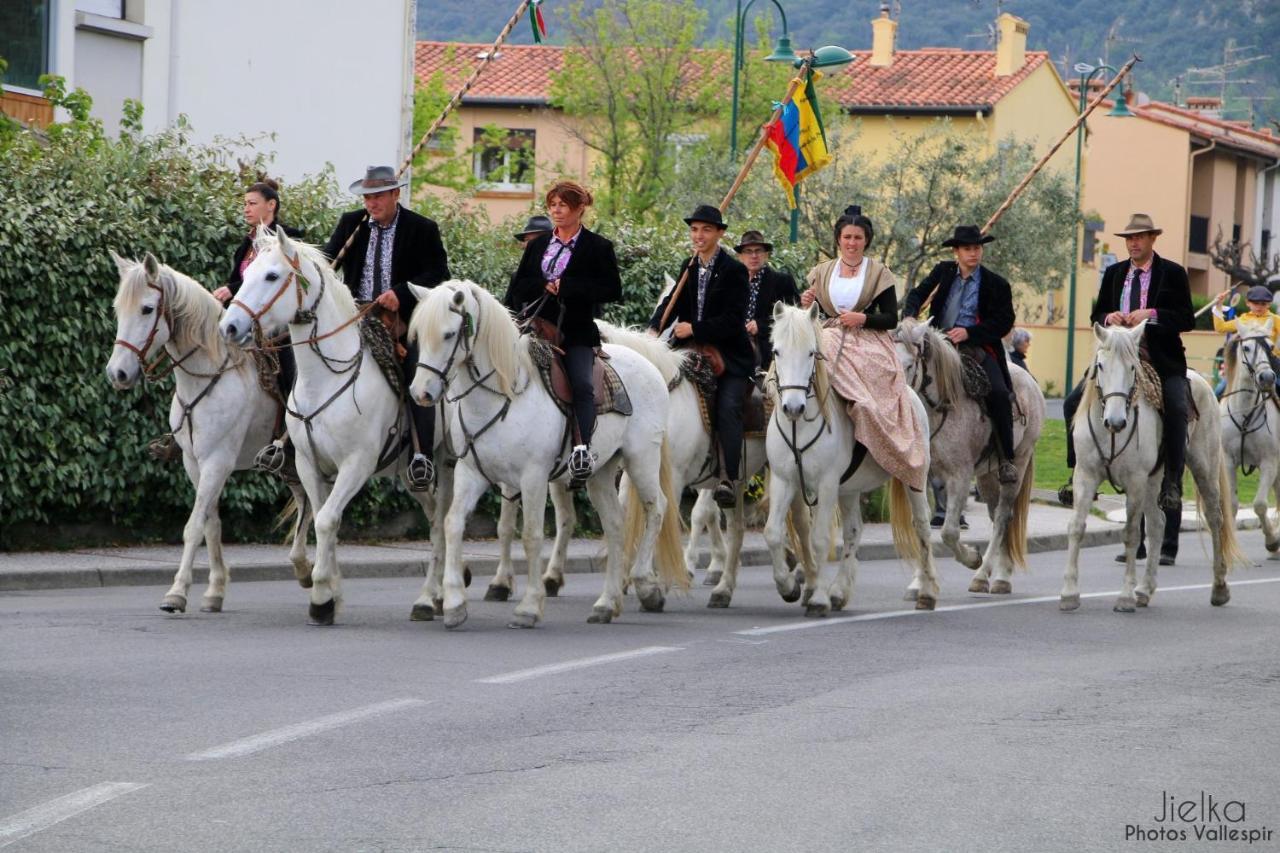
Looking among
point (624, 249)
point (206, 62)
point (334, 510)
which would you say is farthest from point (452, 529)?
point (206, 62)

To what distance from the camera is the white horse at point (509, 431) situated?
440 inches

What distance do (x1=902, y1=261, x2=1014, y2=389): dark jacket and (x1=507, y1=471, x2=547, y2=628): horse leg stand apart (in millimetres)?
4981

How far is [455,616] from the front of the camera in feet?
37.9

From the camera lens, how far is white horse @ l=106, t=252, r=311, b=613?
1202 centimetres

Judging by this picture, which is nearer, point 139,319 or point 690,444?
point 139,319

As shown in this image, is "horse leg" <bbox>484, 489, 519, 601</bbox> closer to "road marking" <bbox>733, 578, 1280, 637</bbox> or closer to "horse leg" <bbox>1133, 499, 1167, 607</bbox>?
"road marking" <bbox>733, 578, 1280, 637</bbox>


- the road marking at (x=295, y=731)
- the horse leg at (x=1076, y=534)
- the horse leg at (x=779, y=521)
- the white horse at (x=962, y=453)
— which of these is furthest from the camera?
the white horse at (x=962, y=453)

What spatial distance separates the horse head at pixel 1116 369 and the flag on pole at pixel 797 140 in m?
6.94

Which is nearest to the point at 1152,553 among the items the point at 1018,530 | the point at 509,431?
the point at 1018,530

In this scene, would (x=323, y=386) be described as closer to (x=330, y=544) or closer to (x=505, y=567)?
(x=330, y=544)

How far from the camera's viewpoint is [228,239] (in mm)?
16469

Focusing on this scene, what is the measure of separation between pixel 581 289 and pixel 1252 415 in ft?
35.7

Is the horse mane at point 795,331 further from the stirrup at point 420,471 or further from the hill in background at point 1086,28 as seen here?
the hill in background at point 1086,28

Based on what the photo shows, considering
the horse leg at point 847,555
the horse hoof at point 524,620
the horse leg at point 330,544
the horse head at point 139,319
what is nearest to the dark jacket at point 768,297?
the horse leg at point 847,555
